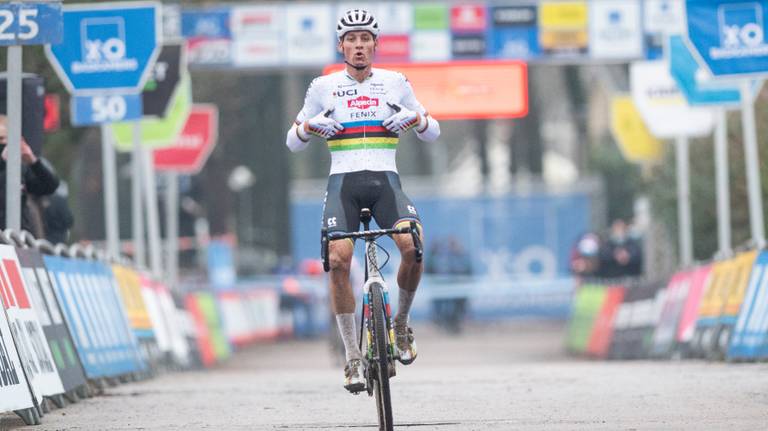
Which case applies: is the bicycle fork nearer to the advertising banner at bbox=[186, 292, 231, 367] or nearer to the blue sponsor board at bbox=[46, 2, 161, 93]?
the blue sponsor board at bbox=[46, 2, 161, 93]

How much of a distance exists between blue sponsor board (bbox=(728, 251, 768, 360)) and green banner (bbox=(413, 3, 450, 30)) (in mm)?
15687

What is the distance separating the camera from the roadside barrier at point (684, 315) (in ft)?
55.4

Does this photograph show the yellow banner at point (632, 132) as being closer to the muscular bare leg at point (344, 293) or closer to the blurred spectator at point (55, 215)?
the blurred spectator at point (55, 215)

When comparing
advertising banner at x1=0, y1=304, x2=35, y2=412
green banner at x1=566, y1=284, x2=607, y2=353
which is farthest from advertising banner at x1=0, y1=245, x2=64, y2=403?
green banner at x1=566, y1=284, x2=607, y2=353

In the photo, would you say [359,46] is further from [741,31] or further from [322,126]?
[741,31]

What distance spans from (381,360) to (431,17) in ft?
75.0

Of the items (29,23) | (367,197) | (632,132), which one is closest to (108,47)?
(29,23)

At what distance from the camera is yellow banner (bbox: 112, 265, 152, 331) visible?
18031 mm

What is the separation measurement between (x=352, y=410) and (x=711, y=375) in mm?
3780

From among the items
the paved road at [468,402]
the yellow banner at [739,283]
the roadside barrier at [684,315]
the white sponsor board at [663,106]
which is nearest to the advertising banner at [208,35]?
the roadside barrier at [684,315]

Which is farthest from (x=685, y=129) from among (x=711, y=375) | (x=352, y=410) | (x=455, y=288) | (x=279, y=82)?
(x=279, y=82)

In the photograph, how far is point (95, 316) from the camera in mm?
15586

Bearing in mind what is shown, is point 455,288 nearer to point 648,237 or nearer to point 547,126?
point 648,237

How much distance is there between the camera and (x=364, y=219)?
10.5 m
